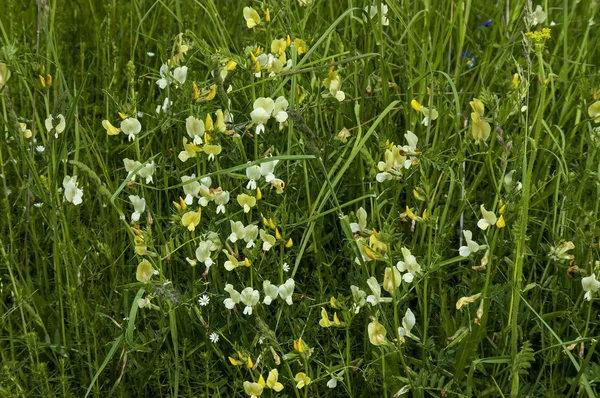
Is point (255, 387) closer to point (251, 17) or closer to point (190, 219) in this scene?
point (190, 219)

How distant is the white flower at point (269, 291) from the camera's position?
1.67 m

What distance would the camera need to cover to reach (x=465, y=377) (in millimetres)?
1733

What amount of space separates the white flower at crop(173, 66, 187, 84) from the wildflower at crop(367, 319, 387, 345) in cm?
71

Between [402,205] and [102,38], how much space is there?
116 cm

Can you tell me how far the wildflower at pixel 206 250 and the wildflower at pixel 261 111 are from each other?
24cm

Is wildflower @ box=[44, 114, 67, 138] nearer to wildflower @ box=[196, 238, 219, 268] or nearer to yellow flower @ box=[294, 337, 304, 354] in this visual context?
wildflower @ box=[196, 238, 219, 268]

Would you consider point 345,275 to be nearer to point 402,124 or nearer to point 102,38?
point 402,124

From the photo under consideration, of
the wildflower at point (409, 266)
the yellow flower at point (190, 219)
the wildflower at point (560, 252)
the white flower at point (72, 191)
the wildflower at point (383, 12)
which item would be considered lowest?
the wildflower at point (560, 252)

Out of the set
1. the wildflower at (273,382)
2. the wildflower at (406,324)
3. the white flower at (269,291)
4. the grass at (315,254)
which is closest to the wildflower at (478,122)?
the grass at (315,254)

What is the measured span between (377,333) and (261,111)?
51cm

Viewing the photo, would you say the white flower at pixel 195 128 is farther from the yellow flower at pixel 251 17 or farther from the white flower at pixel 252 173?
the yellow flower at pixel 251 17

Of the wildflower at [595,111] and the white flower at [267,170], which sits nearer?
the white flower at [267,170]

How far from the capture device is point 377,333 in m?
1.57

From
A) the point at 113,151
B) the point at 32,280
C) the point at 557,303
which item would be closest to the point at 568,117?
the point at 557,303
